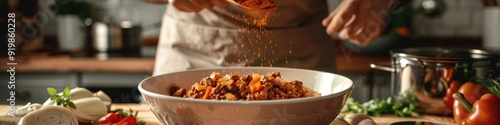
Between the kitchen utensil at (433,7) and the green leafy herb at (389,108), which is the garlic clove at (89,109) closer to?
the green leafy herb at (389,108)

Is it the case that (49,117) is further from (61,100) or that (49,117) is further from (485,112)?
(485,112)

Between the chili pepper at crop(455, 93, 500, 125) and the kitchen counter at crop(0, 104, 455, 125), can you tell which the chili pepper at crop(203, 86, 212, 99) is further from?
the chili pepper at crop(455, 93, 500, 125)

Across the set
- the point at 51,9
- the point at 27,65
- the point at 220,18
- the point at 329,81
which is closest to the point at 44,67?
the point at 27,65

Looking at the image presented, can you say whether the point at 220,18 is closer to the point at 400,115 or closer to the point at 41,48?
the point at 400,115

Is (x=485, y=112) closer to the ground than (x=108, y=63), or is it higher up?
higher up

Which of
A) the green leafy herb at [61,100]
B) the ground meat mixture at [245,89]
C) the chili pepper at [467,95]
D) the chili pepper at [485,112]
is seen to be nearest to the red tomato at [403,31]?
the chili pepper at [467,95]

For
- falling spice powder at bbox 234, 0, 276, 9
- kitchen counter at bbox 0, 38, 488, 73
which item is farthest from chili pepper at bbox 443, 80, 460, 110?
kitchen counter at bbox 0, 38, 488, 73

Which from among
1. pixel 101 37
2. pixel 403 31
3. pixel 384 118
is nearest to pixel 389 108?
pixel 384 118
